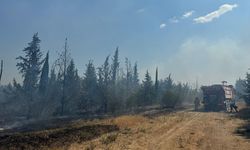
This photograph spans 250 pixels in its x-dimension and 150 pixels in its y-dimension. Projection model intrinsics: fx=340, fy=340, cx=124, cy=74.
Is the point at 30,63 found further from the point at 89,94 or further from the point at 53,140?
the point at 53,140

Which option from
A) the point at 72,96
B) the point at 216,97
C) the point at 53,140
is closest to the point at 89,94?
the point at 72,96

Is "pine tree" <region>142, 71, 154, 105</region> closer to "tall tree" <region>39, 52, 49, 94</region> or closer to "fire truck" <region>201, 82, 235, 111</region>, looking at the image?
"fire truck" <region>201, 82, 235, 111</region>

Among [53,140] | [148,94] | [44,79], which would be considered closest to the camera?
[53,140]

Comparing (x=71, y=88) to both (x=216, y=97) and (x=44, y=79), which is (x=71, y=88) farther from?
(x=216, y=97)

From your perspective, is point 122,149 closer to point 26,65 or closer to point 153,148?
point 153,148

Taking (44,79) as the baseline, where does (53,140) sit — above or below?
below

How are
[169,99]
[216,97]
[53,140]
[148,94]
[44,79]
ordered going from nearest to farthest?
1. [53,140]
2. [216,97]
3. [169,99]
4. [148,94]
5. [44,79]

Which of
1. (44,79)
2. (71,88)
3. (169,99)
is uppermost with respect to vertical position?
(44,79)

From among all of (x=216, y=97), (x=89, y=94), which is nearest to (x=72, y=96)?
(x=89, y=94)

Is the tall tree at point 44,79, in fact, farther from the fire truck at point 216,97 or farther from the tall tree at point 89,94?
the fire truck at point 216,97

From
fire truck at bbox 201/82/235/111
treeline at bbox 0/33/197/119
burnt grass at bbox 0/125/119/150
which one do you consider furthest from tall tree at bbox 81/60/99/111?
burnt grass at bbox 0/125/119/150

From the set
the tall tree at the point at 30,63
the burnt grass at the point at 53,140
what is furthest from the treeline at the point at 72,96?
the burnt grass at the point at 53,140

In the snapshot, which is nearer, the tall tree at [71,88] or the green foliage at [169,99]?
the green foliage at [169,99]

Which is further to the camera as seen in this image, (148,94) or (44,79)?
(44,79)
